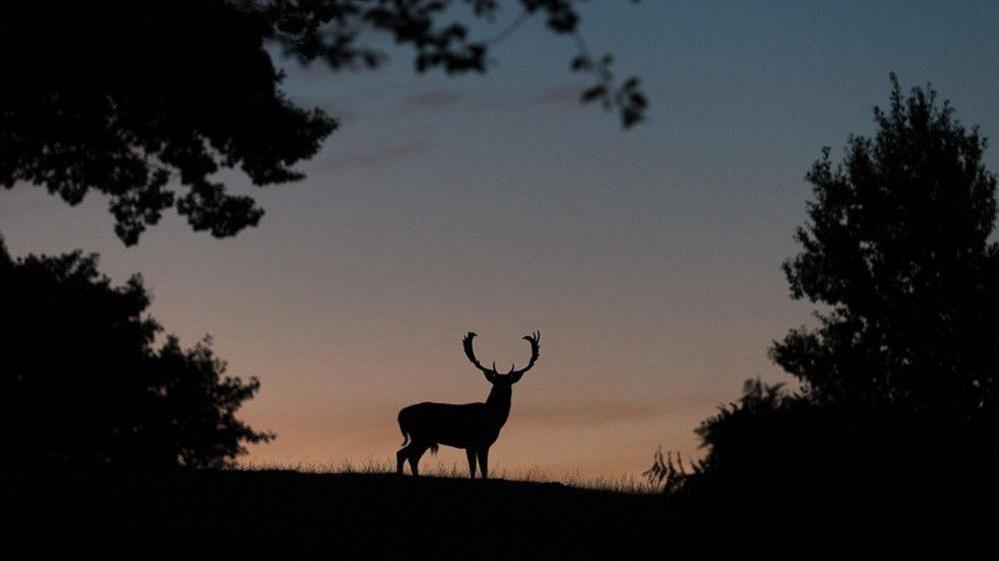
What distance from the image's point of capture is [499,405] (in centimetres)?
2252

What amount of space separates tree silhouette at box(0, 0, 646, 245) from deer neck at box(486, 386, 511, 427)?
6.76 m

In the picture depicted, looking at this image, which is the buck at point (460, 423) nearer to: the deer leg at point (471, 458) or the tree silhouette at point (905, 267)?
the deer leg at point (471, 458)

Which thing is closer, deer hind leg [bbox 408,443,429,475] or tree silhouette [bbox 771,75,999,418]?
deer hind leg [bbox 408,443,429,475]

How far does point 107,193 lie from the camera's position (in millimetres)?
27219

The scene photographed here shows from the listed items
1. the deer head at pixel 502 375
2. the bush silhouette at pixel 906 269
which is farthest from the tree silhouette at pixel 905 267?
the deer head at pixel 502 375

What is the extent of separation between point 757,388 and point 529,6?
5868 millimetres

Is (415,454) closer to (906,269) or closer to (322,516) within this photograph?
(322,516)

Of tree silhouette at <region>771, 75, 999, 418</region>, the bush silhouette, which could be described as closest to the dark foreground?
the bush silhouette

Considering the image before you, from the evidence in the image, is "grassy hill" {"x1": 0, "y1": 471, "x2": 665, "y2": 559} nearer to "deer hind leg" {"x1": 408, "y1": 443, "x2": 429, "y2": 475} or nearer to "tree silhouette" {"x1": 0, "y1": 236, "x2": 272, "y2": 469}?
"deer hind leg" {"x1": 408, "y1": 443, "x2": 429, "y2": 475}

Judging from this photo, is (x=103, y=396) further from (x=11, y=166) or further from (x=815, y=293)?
(x=815, y=293)

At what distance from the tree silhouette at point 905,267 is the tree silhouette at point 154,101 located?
549 inches

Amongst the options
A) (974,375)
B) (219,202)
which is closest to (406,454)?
(219,202)

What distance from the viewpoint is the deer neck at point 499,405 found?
22422mm

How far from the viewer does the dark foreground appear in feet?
45.9
